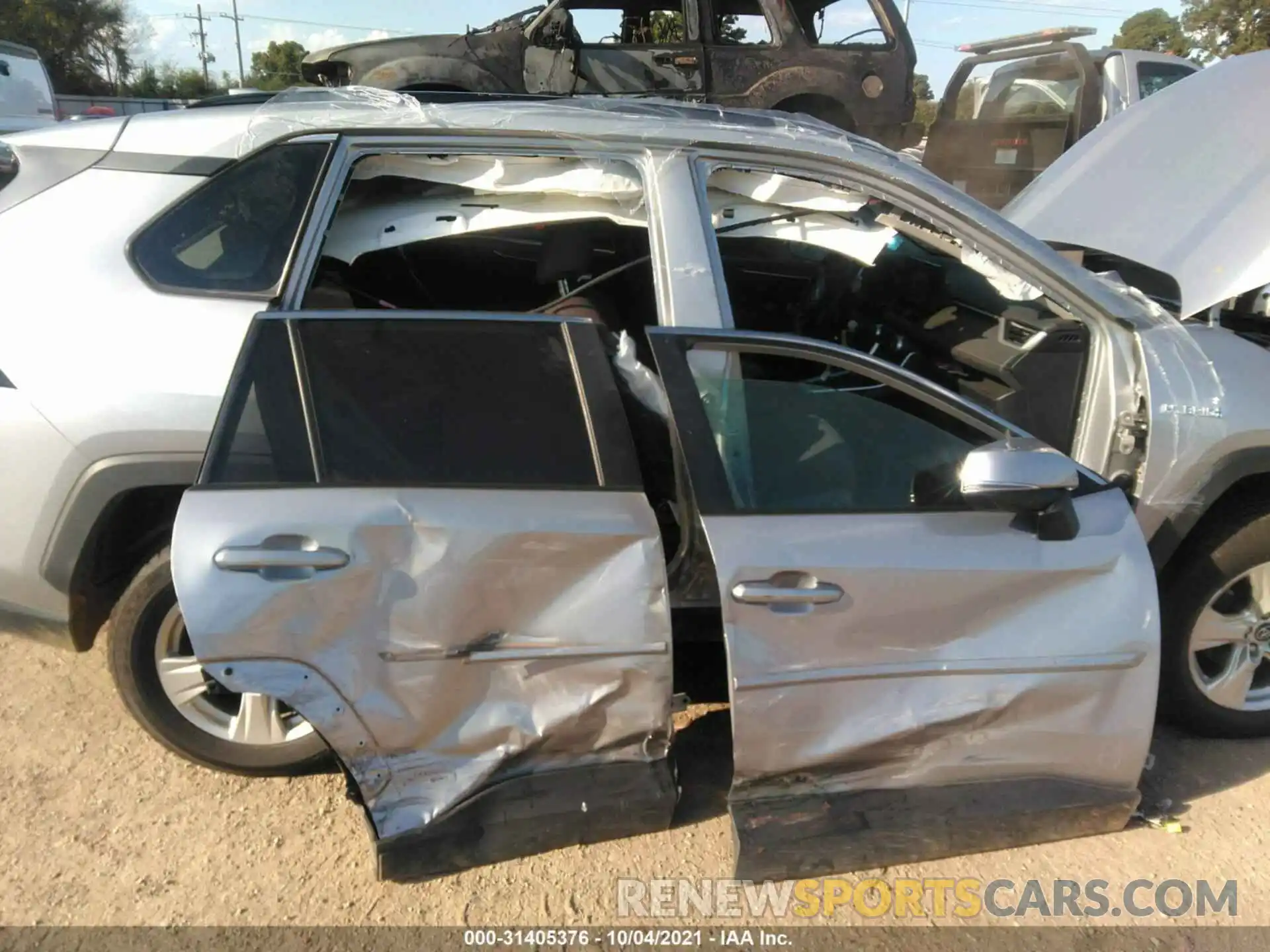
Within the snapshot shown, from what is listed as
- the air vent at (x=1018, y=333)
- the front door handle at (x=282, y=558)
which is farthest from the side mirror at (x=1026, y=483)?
the front door handle at (x=282, y=558)

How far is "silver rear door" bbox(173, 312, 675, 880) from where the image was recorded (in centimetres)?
210

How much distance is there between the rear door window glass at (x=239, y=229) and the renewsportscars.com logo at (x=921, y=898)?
1.84 m

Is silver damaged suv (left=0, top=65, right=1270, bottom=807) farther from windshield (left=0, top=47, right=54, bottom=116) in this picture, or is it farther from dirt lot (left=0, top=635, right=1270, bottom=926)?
windshield (left=0, top=47, right=54, bottom=116)

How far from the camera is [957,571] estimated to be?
7.39ft

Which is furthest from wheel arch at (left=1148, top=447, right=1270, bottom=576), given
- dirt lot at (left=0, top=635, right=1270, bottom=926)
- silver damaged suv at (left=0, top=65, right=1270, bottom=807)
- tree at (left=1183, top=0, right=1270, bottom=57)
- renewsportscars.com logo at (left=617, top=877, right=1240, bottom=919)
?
tree at (left=1183, top=0, right=1270, bottom=57)

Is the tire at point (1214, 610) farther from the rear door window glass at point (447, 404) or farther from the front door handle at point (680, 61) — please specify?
the front door handle at point (680, 61)

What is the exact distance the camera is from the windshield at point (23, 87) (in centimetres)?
1001

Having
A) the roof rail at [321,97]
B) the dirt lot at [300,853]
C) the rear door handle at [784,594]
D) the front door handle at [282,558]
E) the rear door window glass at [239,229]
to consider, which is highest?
the roof rail at [321,97]

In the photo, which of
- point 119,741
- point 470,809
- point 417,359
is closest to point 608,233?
point 417,359

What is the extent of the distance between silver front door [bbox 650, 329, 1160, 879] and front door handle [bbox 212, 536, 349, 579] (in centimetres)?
83

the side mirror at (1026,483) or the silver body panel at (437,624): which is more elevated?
the side mirror at (1026,483)

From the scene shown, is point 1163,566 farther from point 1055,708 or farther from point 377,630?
point 377,630

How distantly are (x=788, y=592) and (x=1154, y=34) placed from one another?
41.5 metres

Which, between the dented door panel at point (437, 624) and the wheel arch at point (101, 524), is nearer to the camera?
the dented door panel at point (437, 624)
